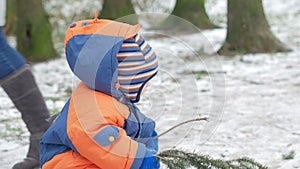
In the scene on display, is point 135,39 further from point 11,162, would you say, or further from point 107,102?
point 11,162

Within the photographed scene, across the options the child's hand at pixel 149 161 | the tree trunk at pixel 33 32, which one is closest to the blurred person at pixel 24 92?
the child's hand at pixel 149 161

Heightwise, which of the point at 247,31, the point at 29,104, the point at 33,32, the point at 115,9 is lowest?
the point at 115,9

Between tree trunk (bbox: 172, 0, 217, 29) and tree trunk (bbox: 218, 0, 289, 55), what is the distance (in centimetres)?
211

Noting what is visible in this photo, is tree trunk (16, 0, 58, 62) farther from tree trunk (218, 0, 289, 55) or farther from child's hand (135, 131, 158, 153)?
child's hand (135, 131, 158, 153)

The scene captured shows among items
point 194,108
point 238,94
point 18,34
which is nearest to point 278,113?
point 238,94

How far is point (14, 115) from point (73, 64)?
2467mm

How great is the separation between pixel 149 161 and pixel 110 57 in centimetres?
44

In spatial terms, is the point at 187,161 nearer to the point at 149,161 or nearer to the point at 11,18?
the point at 149,161

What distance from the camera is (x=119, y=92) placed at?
2002mm

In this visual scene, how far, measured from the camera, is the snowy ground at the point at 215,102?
2.41 meters

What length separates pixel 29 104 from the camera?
304 cm

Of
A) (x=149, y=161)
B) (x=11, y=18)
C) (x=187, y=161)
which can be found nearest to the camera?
(x=149, y=161)

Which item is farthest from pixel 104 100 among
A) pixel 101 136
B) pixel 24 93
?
pixel 24 93

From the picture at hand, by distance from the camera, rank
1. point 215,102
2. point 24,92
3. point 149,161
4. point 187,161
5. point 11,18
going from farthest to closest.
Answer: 1. point 11,18
2. point 215,102
3. point 24,92
4. point 187,161
5. point 149,161
